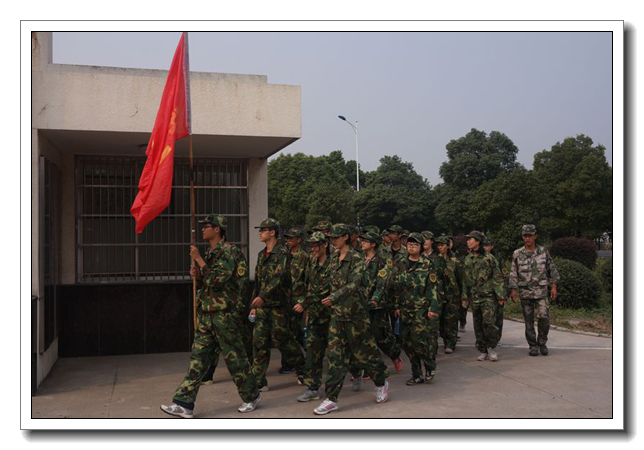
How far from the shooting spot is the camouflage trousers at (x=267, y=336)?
7504mm

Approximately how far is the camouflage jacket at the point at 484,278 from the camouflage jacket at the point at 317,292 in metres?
3.14

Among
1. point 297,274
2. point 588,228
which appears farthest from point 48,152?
point 588,228

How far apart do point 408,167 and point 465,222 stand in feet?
45.1

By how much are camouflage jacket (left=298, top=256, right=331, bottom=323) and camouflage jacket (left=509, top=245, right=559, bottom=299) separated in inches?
149

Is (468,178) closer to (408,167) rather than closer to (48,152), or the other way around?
(408,167)

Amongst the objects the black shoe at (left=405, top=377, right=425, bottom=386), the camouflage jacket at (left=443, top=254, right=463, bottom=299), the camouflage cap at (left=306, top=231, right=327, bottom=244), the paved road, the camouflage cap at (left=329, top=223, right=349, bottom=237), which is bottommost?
the paved road

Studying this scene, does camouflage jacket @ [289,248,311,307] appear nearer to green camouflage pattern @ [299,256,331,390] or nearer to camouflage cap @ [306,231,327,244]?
green camouflage pattern @ [299,256,331,390]

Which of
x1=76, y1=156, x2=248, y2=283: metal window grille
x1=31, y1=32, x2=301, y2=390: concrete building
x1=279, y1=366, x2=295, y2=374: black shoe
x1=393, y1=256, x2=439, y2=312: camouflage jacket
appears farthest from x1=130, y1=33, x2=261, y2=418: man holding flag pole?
x1=76, y1=156, x2=248, y2=283: metal window grille

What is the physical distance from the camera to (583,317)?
44.5 ft

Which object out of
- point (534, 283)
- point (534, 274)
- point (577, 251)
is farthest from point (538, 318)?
point (577, 251)

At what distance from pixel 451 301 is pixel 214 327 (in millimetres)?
4892

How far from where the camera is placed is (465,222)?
5059 cm

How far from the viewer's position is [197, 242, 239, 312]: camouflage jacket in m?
6.46

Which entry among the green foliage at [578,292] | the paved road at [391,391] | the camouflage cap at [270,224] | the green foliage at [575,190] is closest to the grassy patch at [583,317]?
the green foliage at [578,292]
